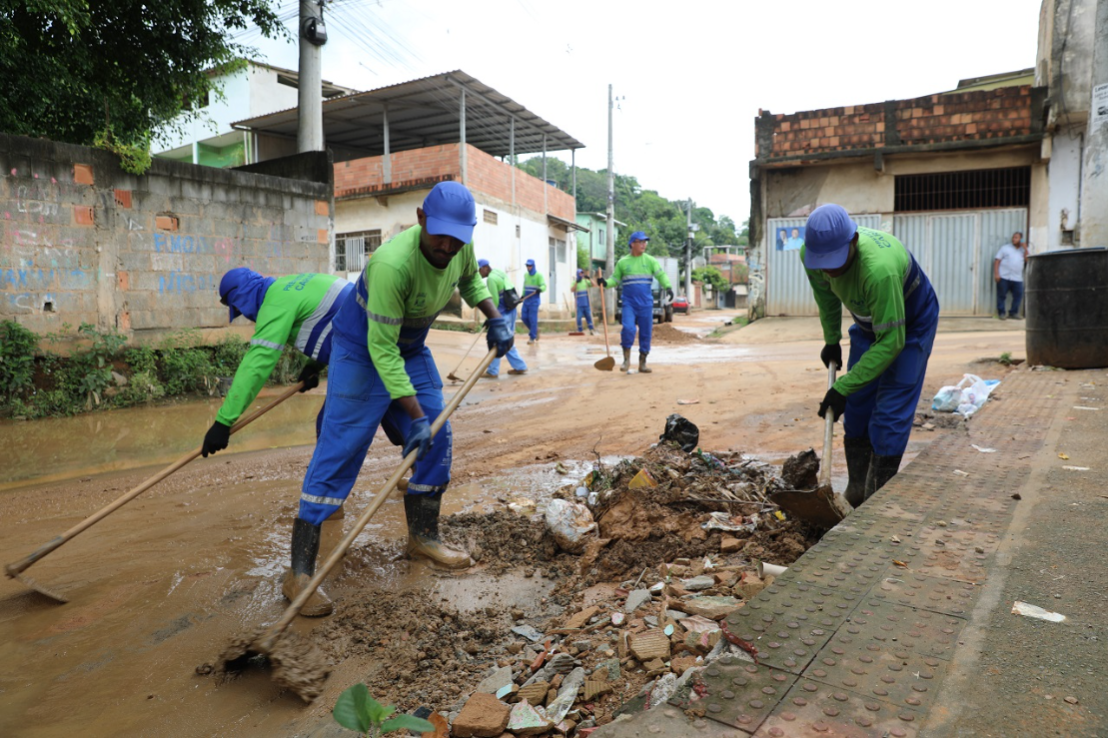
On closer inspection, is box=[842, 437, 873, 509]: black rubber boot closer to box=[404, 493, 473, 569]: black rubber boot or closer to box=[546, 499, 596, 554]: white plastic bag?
box=[546, 499, 596, 554]: white plastic bag

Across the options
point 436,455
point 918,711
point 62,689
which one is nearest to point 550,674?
point 918,711

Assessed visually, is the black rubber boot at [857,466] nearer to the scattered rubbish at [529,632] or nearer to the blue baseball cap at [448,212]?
the scattered rubbish at [529,632]

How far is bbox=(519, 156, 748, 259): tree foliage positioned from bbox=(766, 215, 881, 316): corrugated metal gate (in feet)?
88.7

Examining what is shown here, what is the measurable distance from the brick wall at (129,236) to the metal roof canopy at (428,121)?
9.12m

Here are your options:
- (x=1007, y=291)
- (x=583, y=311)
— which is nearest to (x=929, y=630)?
(x=1007, y=291)

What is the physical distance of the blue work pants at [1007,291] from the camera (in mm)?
13070

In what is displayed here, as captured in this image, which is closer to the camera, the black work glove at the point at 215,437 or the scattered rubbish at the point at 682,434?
the black work glove at the point at 215,437

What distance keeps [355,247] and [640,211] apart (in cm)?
4035

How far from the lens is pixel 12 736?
2.17 m

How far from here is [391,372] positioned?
2975mm

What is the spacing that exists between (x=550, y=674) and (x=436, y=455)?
1437 mm

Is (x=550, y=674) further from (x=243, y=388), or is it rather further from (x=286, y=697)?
(x=243, y=388)

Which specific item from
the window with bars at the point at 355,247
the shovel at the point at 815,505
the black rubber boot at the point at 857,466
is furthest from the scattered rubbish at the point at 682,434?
the window with bars at the point at 355,247

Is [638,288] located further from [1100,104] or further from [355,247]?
[355,247]
